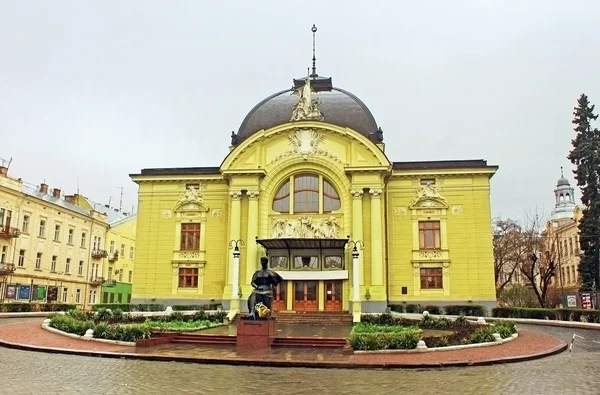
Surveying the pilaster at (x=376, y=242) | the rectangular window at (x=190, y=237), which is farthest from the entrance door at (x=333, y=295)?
the rectangular window at (x=190, y=237)

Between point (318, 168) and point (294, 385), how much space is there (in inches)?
1108

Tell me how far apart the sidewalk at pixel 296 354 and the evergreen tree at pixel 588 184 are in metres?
24.1

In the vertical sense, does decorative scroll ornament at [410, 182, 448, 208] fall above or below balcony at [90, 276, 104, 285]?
above

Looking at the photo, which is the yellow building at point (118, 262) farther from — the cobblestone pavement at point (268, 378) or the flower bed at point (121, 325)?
the cobblestone pavement at point (268, 378)

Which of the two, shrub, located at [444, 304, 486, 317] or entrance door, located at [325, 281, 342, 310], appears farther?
entrance door, located at [325, 281, 342, 310]

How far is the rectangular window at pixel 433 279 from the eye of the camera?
37.4m

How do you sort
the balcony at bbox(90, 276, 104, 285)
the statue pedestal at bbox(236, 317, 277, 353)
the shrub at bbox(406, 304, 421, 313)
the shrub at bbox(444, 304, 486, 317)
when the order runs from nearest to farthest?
1. the statue pedestal at bbox(236, 317, 277, 353)
2. the shrub at bbox(444, 304, 486, 317)
3. the shrub at bbox(406, 304, 421, 313)
4. the balcony at bbox(90, 276, 104, 285)

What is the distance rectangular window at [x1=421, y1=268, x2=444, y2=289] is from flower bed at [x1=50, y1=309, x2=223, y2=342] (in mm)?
15327

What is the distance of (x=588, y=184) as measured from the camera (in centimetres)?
4203

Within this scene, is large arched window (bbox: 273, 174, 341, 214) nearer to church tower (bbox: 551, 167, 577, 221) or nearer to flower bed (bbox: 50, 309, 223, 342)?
flower bed (bbox: 50, 309, 223, 342)

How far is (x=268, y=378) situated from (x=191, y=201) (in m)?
29.9

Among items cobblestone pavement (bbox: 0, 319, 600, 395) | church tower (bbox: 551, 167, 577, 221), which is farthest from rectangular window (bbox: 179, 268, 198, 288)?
church tower (bbox: 551, 167, 577, 221)

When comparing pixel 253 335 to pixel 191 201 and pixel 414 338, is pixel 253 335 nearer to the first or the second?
pixel 414 338

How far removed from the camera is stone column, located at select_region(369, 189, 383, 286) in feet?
118
